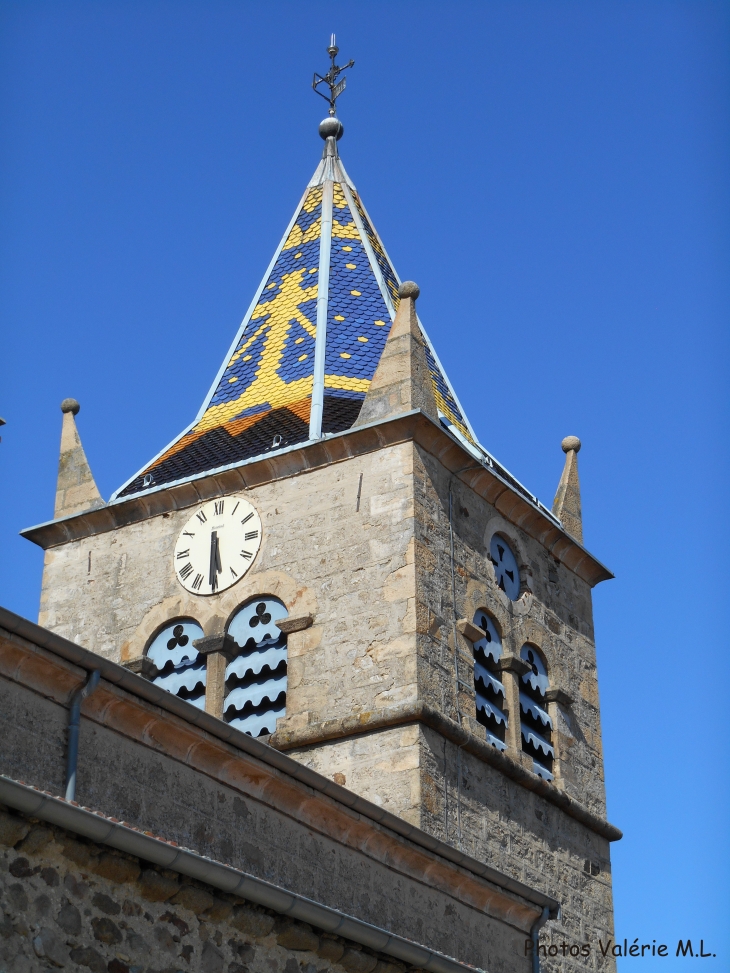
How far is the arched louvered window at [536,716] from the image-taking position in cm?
1750

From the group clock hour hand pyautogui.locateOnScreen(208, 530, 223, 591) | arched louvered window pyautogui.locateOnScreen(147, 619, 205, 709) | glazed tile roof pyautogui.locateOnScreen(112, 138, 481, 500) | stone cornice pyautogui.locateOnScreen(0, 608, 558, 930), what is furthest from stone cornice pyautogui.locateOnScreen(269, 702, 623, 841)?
glazed tile roof pyautogui.locateOnScreen(112, 138, 481, 500)

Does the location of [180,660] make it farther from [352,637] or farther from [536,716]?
[536,716]

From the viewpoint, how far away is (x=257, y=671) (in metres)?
17.0

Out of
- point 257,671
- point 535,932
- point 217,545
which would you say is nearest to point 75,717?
point 535,932

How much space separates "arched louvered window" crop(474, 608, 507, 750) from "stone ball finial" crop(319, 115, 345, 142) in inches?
321

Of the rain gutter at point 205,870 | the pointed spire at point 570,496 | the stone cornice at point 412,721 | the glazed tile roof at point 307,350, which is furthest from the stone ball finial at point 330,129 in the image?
the rain gutter at point 205,870

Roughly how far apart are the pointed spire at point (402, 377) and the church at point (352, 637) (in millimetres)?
28

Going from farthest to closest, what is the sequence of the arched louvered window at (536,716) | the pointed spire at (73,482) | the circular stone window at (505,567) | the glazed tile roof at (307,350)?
the pointed spire at (73,482) → the glazed tile roof at (307,350) → the circular stone window at (505,567) → the arched louvered window at (536,716)

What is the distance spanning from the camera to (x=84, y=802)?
10.1 m

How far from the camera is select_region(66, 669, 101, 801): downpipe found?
32.3 ft

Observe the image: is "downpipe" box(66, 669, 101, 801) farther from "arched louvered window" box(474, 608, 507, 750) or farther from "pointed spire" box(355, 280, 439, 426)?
"pointed spire" box(355, 280, 439, 426)

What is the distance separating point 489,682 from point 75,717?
7.74 m

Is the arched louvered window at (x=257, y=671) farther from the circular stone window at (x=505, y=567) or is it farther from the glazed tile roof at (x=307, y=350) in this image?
the circular stone window at (x=505, y=567)

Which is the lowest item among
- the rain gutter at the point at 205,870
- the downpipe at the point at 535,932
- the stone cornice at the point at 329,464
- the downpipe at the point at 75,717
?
the rain gutter at the point at 205,870
